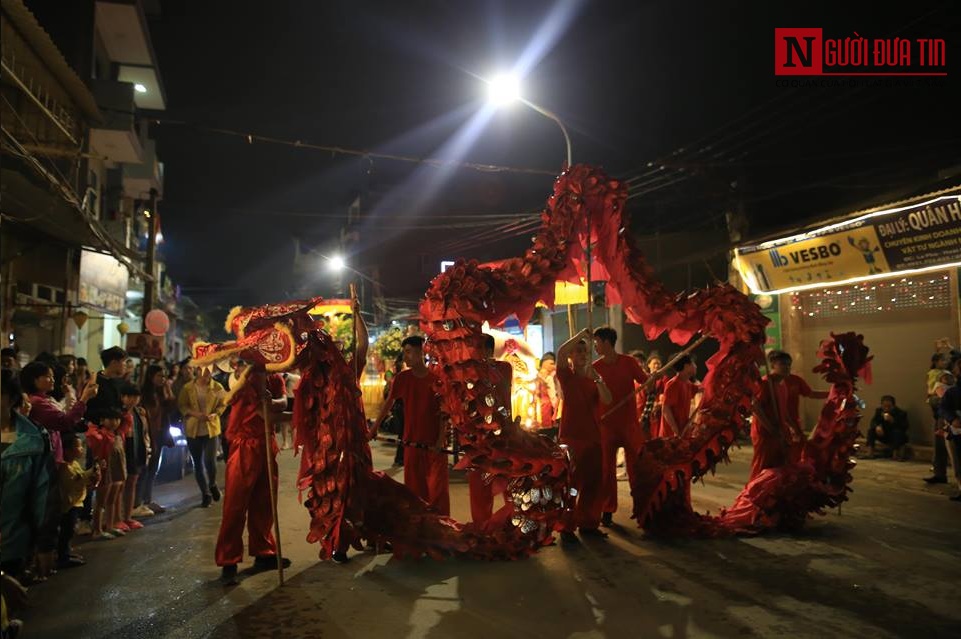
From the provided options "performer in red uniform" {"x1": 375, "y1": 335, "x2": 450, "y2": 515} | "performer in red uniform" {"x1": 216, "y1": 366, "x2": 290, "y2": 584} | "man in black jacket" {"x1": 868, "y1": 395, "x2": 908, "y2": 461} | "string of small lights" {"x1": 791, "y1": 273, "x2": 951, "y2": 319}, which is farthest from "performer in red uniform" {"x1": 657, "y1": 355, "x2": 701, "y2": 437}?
"string of small lights" {"x1": 791, "y1": 273, "x2": 951, "y2": 319}

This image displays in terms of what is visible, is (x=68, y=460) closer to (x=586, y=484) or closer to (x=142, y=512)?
(x=142, y=512)

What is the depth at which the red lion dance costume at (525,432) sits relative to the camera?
4957 mm

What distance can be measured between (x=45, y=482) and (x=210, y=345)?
1.47 m

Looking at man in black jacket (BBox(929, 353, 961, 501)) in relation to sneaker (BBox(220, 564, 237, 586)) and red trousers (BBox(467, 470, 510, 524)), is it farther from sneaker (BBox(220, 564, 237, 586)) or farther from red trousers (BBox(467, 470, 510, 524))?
sneaker (BBox(220, 564, 237, 586))

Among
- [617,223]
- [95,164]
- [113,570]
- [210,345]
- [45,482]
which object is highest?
[95,164]

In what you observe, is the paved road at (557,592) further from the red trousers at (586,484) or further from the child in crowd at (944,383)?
the child in crowd at (944,383)

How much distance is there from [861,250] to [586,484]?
7.66 m

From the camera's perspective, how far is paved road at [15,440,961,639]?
379cm

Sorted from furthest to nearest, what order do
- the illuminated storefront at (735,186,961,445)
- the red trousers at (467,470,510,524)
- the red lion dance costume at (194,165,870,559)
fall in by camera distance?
the illuminated storefront at (735,186,961,445)
the red trousers at (467,470,510,524)
the red lion dance costume at (194,165,870,559)

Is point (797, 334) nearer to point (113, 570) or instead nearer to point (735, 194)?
point (735, 194)

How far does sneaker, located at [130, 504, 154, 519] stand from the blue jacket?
9.87ft

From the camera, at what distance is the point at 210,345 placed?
5137 millimetres

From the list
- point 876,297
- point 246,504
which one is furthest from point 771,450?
point 876,297

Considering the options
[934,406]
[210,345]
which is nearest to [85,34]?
[210,345]
